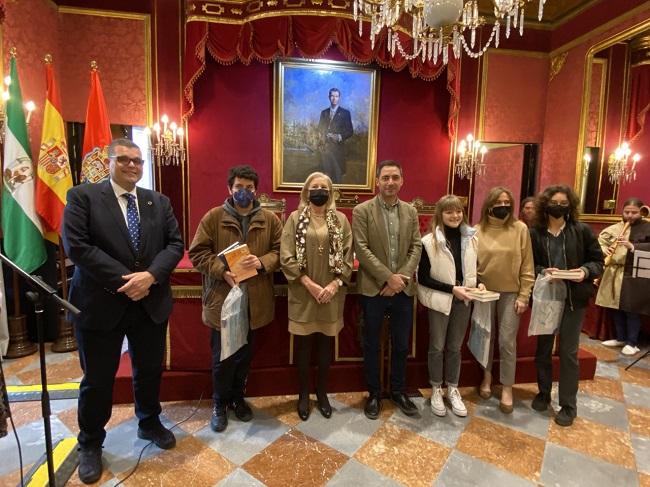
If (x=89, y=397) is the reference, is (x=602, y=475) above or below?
below

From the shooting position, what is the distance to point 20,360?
340 centimetres

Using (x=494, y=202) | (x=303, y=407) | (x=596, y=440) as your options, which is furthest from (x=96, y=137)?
(x=596, y=440)

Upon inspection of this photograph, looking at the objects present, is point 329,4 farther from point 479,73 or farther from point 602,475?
point 602,475

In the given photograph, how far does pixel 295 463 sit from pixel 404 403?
2.84ft

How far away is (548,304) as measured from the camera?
8.13 feet

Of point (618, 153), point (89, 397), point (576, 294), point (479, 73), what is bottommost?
point (89, 397)

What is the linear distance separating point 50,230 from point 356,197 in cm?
346

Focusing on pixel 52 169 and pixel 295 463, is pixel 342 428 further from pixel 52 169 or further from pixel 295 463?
pixel 52 169

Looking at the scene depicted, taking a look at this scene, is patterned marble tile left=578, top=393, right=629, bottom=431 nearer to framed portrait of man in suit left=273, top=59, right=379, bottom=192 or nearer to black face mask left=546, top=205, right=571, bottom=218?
black face mask left=546, top=205, right=571, bottom=218

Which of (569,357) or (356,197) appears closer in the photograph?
(569,357)

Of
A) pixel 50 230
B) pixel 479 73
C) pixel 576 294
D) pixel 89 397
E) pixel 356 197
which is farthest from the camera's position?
pixel 479 73

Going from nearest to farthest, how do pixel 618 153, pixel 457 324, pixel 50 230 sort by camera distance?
1. pixel 457 324
2. pixel 50 230
3. pixel 618 153

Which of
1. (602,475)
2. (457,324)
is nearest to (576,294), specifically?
(457,324)

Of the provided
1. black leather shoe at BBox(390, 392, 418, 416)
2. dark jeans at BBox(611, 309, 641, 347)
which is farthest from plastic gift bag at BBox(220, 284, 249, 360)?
dark jeans at BBox(611, 309, 641, 347)
